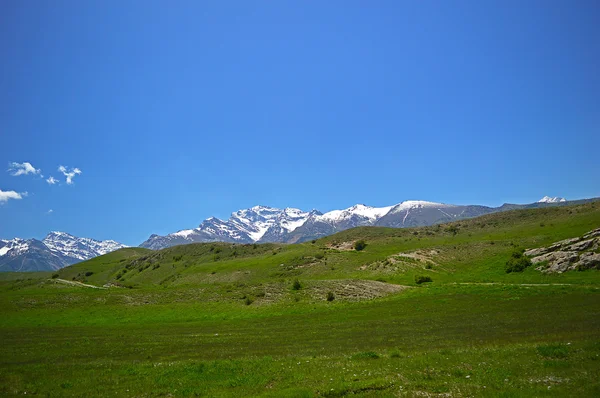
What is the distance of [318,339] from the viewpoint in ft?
113

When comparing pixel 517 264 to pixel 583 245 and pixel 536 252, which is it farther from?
pixel 583 245

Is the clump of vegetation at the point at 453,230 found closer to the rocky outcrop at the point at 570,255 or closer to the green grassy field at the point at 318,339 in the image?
the green grassy field at the point at 318,339

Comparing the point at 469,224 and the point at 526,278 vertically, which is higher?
the point at 469,224

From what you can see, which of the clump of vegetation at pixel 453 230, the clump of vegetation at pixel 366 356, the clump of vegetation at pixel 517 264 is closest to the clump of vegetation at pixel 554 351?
the clump of vegetation at pixel 366 356

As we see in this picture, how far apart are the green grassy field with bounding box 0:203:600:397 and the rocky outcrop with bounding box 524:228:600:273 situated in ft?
9.41

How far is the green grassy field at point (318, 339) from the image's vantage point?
755 inches

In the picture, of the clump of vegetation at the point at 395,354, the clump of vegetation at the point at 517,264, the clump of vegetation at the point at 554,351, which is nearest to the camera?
the clump of vegetation at the point at 554,351

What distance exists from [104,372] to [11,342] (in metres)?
23.4

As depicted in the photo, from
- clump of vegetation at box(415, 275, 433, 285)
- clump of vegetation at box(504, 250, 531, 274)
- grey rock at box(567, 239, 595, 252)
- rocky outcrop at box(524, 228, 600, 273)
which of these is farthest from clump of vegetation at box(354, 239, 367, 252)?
grey rock at box(567, 239, 595, 252)

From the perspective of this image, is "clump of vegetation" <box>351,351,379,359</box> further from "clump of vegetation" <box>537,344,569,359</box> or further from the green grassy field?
"clump of vegetation" <box>537,344,569,359</box>

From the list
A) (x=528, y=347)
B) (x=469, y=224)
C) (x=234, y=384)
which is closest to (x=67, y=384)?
(x=234, y=384)

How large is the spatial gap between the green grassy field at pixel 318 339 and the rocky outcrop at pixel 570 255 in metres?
2.87

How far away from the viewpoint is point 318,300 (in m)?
63.1

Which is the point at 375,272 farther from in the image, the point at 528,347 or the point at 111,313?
the point at 528,347
